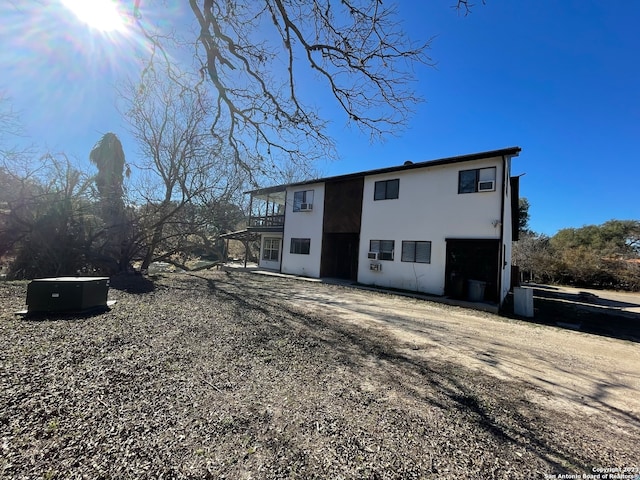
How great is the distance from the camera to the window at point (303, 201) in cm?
1692

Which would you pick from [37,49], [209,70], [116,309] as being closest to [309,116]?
[209,70]

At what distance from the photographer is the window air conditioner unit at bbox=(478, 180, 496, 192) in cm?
1062

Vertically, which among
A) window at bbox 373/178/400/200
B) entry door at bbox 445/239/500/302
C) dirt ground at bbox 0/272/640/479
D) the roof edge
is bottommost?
dirt ground at bbox 0/272/640/479

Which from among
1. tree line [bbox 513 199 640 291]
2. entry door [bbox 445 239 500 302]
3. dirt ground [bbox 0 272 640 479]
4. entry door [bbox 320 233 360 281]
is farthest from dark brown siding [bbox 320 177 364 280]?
tree line [bbox 513 199 640 291]

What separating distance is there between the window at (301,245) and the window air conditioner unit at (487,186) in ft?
29.8

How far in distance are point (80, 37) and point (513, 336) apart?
10.0m

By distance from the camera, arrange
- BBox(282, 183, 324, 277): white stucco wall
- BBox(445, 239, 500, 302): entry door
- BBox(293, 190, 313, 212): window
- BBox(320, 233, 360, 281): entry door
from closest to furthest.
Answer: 1. BBox(445, 239, 500, 302): entry door
2. BBox(320, 233, 360, 281): entry door
3. BBox(282, 183, 324, 277): white stucco wall
4. BBox(293, 190, 313, 212): window

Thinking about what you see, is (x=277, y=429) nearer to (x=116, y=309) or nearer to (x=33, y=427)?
(x=33, y=427)

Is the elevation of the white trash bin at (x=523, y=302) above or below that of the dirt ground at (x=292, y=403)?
above

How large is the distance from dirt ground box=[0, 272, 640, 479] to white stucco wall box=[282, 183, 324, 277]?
11.1 meters

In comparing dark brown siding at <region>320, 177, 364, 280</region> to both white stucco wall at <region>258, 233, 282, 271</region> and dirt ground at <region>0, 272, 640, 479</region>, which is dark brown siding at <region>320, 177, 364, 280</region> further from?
dirt ground at <region>0, 272, 640, 479</region>

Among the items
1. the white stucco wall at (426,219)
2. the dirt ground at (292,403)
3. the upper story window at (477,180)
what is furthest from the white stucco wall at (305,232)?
the dirt ground at (292,403)

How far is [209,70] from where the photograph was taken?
513 centimetres

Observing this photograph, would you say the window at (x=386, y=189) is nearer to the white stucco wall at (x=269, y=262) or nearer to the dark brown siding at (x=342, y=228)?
the dark brown siding at (x=342, y=228)
